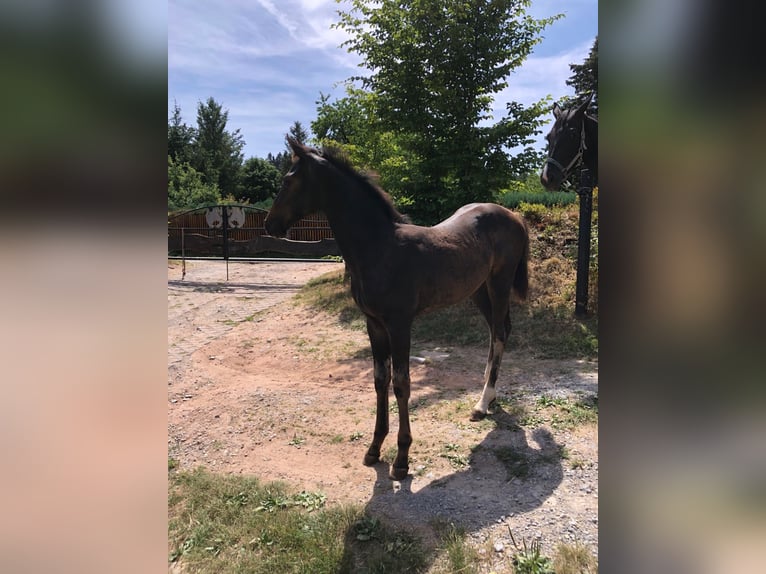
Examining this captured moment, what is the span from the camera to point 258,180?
32.5 meters

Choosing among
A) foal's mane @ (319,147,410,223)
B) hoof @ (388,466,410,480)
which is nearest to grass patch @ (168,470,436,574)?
hoof @ (388,466,410,480)

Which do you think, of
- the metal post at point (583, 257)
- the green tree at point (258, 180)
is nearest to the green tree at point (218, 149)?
the green tree at point (258, 180)

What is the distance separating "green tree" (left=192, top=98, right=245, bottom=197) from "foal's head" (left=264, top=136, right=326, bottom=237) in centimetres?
2990

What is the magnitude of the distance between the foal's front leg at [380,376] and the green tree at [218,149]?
30079 millimetres

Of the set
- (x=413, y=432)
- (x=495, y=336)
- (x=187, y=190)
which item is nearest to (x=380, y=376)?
(x=413, y=432)

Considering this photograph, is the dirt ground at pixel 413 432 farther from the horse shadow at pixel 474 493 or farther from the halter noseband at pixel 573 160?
the halter noseband at pixel 573 160

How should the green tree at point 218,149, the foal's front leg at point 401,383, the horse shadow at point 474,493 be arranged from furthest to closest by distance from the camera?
1. the green tree at point 218,149
2. the foal's front leg at point 401,383
3. the horse shadow at point 474,493

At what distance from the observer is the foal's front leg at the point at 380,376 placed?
A: 333 centimetres

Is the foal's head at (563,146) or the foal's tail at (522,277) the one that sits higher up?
the foal's head at (563,146)
